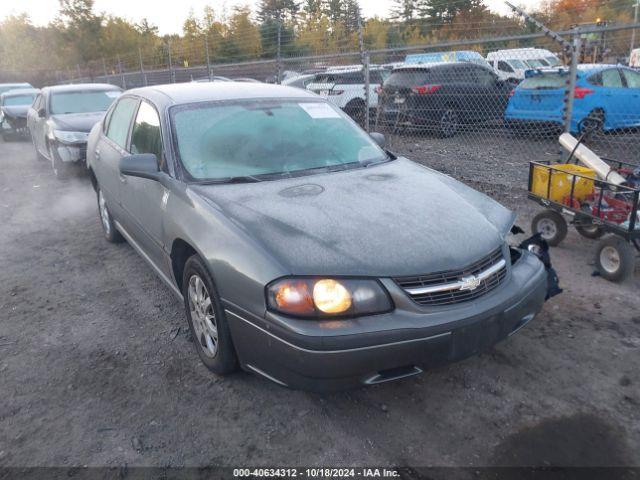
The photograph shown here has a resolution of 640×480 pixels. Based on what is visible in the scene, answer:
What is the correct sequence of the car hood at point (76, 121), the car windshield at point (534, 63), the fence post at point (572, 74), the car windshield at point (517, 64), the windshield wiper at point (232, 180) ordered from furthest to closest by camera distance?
the car windshield at point (517, 64) < the car windshield at point (534, 63) < the car hood at point (76, 121) < the fence post at point (572, 74) < the windshield wiper at point (232, 180)

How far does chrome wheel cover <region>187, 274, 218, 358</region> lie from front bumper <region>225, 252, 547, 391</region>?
15.9 inches

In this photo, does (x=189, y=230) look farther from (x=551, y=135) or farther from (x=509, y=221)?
(x=551, y=135)

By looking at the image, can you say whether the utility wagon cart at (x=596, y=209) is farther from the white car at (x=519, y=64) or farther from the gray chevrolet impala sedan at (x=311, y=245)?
the white car at (x=519, y=64)

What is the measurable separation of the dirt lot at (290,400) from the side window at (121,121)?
1356mm

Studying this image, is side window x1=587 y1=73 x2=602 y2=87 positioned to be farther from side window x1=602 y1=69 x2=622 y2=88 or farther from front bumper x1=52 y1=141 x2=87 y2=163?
front bumper x1=52 y1=141 x2=87 y2=163

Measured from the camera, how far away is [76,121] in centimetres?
923

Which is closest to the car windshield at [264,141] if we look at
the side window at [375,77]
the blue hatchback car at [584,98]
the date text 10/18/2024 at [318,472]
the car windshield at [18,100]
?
the date text 10/18/2024 at [318,472]

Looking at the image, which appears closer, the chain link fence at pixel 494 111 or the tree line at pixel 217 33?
the chain link fence at pixel 494 111

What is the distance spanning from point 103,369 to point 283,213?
5.11ft

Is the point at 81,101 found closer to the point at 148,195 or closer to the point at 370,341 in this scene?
the point at 148,195

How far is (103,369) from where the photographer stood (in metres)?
3.31

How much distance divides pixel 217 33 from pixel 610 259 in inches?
1000

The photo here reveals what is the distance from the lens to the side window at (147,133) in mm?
3724

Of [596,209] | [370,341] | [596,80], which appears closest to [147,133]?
[370,341]
